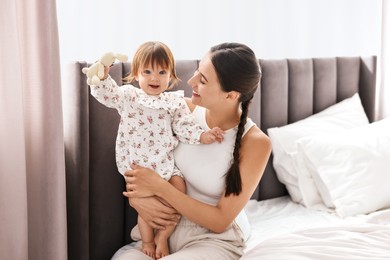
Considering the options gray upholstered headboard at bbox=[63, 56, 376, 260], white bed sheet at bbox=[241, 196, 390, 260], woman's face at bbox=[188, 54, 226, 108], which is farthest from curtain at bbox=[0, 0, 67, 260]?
white bed sheet at bbox=[241, 196, 390, 260]

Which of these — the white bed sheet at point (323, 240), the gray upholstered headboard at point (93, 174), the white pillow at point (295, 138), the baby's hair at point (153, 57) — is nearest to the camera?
the white bed sheet at point (323, 240)

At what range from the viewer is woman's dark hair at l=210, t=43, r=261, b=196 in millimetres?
1942

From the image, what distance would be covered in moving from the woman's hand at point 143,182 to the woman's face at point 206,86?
1.01 ft

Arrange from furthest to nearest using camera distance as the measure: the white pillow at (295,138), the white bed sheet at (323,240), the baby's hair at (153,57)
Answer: the white pillow at (295,138), the baby's hair at (153,57), the white bed sheet at (323,240)

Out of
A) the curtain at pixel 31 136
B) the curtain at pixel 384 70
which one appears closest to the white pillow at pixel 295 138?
the curtain at pixel 384 70

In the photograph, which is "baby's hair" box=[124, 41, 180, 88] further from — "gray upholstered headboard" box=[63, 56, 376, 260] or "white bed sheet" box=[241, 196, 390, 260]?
"white bed sheet" box=[241, 196, 390, 260]

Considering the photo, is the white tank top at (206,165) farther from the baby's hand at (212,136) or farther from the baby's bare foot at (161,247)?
the baby's bare foot at (161,247)

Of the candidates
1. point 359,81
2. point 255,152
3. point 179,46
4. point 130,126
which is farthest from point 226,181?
point 359,81

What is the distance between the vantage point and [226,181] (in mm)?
1992

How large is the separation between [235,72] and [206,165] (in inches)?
14.2

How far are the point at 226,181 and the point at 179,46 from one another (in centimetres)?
100

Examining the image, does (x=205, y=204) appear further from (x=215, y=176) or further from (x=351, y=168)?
(x=351, y=168)

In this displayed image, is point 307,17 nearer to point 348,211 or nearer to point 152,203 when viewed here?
point 348,211

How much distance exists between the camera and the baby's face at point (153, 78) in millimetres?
1914
